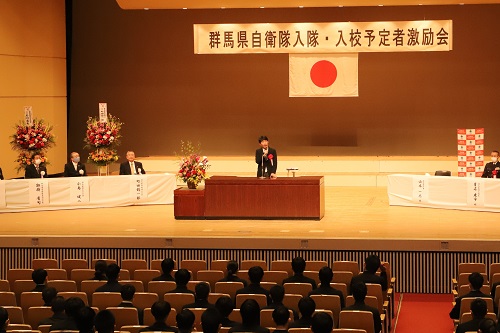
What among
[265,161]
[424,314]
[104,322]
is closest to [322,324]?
[104,322]

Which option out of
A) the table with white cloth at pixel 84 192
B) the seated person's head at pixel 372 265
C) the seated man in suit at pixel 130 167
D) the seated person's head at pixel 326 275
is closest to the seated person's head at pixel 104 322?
the seated person's head at pixel 326 275

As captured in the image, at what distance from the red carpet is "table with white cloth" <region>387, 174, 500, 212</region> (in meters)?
3.58

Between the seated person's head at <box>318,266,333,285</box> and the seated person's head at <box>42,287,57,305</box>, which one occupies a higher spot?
the seated person's head at <box>318,266,333,285</box>

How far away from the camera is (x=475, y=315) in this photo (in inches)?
250

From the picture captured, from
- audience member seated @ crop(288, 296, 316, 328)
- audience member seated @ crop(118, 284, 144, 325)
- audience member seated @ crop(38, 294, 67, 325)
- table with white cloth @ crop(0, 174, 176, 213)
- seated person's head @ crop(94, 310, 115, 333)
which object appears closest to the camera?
seated person's head @ crop(94, 310, 115, 333)

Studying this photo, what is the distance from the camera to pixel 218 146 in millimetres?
20297

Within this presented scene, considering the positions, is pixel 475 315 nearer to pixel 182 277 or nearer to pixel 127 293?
pixel 182 277

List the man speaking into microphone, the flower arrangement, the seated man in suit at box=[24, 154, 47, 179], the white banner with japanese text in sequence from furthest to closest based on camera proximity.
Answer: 1. the white banner with japanese text
2. the seated man in suit at box=[24, 154, 47, 179]
3. the man speaking into microphone
4. the flower arrangement

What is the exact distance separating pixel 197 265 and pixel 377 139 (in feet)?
35.5

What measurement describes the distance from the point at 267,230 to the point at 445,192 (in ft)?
12.7

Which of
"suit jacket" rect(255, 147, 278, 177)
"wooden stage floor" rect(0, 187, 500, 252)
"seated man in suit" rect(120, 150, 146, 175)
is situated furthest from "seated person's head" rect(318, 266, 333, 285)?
"seated man in suit" rect(120, 150, 146, 175)

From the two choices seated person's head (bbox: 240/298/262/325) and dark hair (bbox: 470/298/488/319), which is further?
dark hair (bbox: 470/298/488/319)

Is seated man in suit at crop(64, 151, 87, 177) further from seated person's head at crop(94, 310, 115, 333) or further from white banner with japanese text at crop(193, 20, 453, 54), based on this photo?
seated person's head at crop(94, 310, 115, 333)

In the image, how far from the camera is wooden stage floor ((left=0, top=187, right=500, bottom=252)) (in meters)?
11.2
